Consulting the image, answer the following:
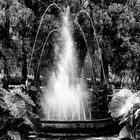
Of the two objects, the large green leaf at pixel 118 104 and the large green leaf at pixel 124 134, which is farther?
the large green leaf at pixel 118 104

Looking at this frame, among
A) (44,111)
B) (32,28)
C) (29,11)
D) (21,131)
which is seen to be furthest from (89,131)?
(32,28)

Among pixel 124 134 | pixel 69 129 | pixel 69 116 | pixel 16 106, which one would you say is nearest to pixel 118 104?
pixel 124 134

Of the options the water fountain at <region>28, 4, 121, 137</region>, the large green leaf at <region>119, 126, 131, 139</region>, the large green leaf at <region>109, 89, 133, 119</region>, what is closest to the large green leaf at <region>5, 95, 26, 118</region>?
the water fountain at <region>28, 4, 121, 137</region>

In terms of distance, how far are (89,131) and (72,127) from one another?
401 millimetres

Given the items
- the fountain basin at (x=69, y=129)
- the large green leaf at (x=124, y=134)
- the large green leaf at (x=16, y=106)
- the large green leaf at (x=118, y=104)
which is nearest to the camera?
the large green leaf at (x=16, y=106)

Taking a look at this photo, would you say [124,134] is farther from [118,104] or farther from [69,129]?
[69,129]

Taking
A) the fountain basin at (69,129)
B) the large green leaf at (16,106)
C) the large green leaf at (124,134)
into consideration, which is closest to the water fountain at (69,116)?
the fountain basin at (69,129)

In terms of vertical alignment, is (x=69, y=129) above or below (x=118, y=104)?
below

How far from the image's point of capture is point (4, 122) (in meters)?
5.96

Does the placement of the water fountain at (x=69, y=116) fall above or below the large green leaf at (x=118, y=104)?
below

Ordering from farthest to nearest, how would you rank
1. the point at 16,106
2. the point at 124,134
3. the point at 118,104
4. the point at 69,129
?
the point at 69,129 < the point at 118,104 < the point at 124,134 < the point at 16,106

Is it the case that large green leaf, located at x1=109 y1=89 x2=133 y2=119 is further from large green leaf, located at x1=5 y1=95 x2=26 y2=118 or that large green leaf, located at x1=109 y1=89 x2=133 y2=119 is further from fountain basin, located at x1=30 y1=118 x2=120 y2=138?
large green leaf, located at x1=5 y1=95 x2=26 y2=118

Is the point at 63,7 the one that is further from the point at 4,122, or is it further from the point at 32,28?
the point at 4,122

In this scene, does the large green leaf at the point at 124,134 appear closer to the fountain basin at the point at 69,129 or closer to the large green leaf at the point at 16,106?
the fountain basin at the point at 69,129
